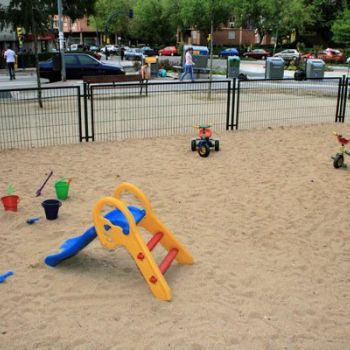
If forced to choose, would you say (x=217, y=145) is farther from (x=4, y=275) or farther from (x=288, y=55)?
(x=288, y=55)

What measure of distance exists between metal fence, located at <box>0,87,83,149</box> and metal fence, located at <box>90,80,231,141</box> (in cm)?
57

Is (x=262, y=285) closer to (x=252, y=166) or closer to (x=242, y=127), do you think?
(x=252, y=166)

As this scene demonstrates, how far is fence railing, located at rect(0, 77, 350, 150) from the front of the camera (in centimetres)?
1073

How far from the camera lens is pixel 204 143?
902cm

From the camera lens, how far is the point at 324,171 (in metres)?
8.12

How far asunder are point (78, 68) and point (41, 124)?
13.7 meters

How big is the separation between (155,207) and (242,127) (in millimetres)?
6003

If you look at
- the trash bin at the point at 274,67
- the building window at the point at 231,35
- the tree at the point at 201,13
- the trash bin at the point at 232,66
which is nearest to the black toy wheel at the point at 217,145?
the trash bin at the point at 274,67

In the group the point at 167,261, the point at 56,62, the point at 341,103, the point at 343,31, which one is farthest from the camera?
the point at 343,31

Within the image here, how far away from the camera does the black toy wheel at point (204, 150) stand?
8891 millimetres

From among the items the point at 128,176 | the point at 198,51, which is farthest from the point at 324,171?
the point at 198,51

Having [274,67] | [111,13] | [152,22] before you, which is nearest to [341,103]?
[274,67]

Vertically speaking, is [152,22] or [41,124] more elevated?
[152,22]

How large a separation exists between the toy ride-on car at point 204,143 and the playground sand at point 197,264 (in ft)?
1.10
